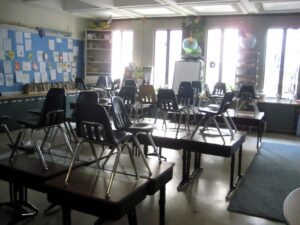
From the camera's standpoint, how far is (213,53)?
341 inches

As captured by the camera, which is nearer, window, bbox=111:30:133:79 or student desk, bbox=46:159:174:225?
student desk, bbox=46:159:174:225

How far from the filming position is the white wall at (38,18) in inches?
279

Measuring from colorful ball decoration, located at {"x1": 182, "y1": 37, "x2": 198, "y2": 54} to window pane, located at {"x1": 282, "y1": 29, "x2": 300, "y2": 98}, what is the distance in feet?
7.56

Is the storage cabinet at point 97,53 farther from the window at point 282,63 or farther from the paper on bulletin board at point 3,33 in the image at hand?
the window at point 282,63

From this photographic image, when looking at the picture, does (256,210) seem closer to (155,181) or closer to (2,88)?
(155,181)

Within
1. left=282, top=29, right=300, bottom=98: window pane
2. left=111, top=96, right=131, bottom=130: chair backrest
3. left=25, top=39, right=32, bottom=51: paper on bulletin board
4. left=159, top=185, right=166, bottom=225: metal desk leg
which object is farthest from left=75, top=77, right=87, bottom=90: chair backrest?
left=159, top=185, right=166, bottom=225: metal desk leg

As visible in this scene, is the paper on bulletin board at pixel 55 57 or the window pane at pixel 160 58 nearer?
the paper on bulletin board at pixel 55 57

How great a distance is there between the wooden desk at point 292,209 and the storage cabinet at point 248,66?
22.4 feet

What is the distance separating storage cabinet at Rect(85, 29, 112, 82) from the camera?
9422 millimetres

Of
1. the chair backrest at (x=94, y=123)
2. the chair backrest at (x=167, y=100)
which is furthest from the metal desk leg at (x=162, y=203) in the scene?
the chair backrest at (x=167, y=100)

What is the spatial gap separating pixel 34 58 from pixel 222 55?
16.3 ft

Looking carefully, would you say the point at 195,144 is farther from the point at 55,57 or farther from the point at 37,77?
the point at 55,57

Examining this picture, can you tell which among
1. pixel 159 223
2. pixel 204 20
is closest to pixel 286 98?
pixel 204 20

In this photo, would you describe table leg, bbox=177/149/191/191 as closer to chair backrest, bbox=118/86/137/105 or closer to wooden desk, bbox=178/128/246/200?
wooden desk, bbox=178/128/246/200
